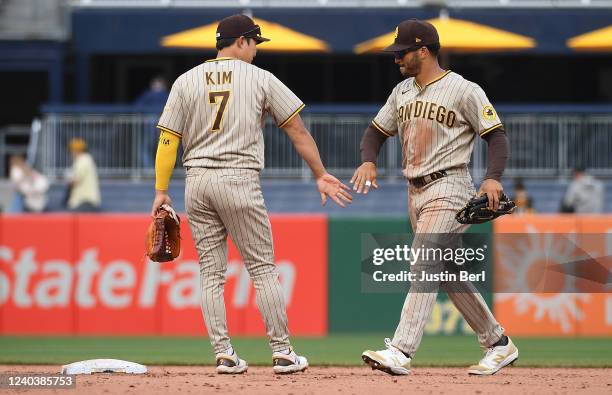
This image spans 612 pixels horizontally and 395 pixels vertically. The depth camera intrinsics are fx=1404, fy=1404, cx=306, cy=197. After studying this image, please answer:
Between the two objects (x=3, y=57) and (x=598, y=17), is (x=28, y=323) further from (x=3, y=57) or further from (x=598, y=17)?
(x=598, y=17)

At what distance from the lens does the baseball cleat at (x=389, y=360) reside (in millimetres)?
8250

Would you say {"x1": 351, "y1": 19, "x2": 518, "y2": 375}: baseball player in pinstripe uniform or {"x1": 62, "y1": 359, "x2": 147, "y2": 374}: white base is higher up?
{"x1": 351, "y1": 19, "x2": 518, "y2": 375}: baseball player in pinstripe uniform

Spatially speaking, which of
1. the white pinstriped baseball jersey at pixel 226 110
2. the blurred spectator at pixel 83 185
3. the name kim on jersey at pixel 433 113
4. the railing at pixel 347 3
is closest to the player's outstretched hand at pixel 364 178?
the name kim on jersey at pixel 433 113

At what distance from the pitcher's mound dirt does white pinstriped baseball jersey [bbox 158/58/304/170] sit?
1.33 meters

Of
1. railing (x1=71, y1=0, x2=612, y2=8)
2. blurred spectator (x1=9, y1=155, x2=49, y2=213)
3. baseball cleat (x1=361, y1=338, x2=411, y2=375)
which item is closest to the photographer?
baseball cleat (x1=361, y1=338, x2=411, y2=375)

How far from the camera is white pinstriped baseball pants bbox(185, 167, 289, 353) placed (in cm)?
853

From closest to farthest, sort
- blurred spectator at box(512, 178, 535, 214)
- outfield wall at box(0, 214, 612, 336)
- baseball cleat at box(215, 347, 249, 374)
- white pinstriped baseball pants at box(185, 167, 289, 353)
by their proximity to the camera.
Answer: white pinstriped baseball pants at box(185, 167, 289, 353)
baseball cleat at box(215, 347, 249, 374)
outfield wall at box(0, 214, 612, 336)
blurred spectator at box(512, 178, 535, 214)

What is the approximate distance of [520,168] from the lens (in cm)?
1975

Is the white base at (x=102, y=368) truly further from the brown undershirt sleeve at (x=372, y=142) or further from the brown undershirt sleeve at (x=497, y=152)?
the brown undershirt sleeve at (x=497, y=152)

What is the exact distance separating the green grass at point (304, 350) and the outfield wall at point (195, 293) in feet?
0.99

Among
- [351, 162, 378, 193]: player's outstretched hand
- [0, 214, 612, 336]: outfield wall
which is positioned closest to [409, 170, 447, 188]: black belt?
[351, 162, 378, 193]: player's outstretched hand

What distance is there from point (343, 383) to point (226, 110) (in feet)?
5.89

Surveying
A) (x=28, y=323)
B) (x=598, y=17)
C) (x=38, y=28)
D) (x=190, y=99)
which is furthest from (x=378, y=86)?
(x=190, y=99)

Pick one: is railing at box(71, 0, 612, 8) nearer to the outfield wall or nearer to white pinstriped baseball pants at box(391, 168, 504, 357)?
the outfield wall
